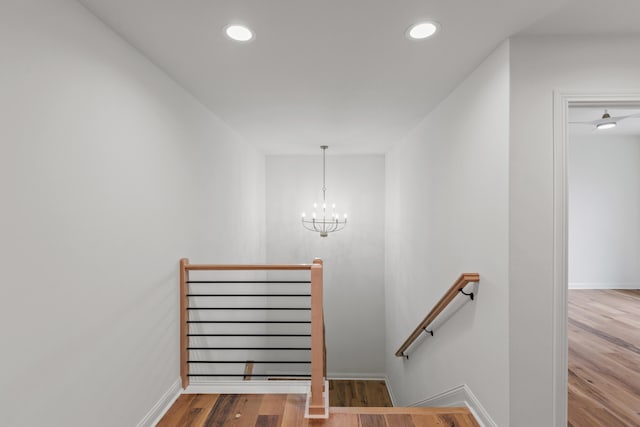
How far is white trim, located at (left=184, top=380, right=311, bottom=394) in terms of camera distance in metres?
2.35

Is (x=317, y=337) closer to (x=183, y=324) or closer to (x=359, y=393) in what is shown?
(x=183, y=324)

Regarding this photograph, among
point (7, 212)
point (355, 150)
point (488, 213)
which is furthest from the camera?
point (355, 150)

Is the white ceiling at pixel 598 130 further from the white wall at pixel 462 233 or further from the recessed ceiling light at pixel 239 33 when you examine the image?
the recessed ceiling light at pixel 239 33

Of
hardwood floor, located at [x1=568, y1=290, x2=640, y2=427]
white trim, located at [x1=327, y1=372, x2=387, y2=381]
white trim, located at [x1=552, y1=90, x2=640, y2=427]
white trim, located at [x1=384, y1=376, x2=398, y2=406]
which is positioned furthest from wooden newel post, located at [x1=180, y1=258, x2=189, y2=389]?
white trim, located at [x1=327, y1=372, x2=387, y2=381]

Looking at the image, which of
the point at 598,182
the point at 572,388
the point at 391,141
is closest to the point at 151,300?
the point at 572,388

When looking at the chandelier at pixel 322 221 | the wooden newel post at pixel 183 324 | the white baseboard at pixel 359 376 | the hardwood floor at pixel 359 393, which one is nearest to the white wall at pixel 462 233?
the hardwood floor at pixel 359 393

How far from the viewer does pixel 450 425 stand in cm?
200

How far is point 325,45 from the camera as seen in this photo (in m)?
1.83

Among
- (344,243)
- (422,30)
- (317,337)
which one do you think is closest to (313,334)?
(317,337)

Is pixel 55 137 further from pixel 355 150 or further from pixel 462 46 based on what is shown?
pixel 355 150

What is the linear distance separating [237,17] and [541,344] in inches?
91.1

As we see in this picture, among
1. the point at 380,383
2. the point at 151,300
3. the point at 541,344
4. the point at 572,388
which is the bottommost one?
the point at 380,383

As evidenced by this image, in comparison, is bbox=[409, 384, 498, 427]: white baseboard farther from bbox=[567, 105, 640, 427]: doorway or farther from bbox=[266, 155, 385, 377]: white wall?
bbox=[567, 105, 640, 427]: doorway

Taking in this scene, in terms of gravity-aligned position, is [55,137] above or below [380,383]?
above
